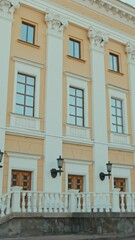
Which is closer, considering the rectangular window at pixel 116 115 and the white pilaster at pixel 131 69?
the rectangular window at pixel 116 115

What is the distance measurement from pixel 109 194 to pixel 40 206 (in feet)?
9.45

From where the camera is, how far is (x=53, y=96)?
13.9 m

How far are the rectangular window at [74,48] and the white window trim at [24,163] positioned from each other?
560 cm

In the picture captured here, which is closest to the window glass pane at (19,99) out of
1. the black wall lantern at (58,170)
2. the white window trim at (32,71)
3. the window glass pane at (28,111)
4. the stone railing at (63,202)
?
the window glass pane at (28,111)

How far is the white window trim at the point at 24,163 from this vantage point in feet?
39.8

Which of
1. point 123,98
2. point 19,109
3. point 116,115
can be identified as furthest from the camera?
point 123,98

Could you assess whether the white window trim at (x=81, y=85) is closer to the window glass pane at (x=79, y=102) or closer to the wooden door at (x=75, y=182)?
the window glass pane at (x=79, y=102)

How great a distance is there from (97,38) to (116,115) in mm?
3964

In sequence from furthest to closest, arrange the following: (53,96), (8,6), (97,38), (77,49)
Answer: (97,38) < (77,49) < (53,96) < (8,6)

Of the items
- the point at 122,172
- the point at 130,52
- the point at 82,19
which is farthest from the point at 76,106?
the point at 130,52

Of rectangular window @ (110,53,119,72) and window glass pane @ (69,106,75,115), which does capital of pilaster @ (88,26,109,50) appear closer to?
rectangular window @ (110,53,119,72)

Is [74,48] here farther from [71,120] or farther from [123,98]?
[71,120]

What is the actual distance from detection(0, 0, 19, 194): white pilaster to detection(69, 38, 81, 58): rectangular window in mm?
3244

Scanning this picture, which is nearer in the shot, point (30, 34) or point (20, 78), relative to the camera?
point (20, 78)
